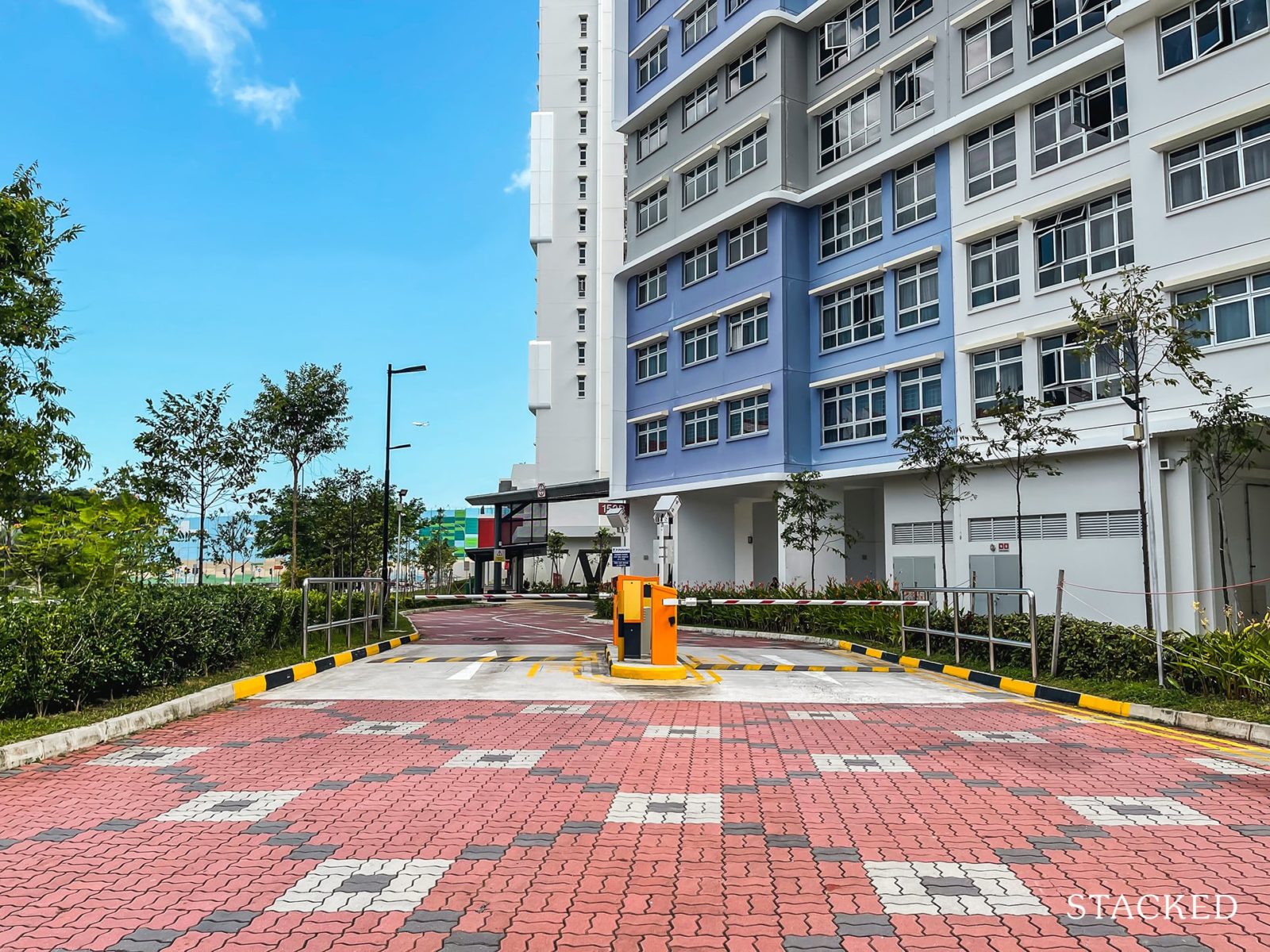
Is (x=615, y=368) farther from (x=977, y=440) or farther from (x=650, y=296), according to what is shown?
(x=977, y=440)

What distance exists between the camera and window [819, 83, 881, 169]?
3120 cm

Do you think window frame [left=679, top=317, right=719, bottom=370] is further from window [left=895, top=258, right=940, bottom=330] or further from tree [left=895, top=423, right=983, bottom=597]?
tree [left=895, top=423, right=983, bottom=597]

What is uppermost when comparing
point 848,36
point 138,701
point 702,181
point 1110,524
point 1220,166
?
point 848,36

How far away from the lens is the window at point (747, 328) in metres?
34.0

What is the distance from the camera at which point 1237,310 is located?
2017 cm

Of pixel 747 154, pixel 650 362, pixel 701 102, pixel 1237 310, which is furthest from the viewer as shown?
pixel 650 362

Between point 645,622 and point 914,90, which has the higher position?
point 914,90

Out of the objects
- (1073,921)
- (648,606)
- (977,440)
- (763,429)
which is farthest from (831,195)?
(1073,921)

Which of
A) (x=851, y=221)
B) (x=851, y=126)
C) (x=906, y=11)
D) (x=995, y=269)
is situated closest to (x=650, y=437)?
(x=851, y=221)

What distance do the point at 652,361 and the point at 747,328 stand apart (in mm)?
6888

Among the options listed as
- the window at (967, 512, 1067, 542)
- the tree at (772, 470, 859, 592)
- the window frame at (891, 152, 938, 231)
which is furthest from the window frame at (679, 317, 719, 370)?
the window at (967, 512, 1067, 542)

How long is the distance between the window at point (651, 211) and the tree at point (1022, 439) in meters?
18.7

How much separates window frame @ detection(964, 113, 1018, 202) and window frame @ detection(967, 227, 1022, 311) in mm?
1282

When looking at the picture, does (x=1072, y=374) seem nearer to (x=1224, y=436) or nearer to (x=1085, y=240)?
(x=1085, y=240)
